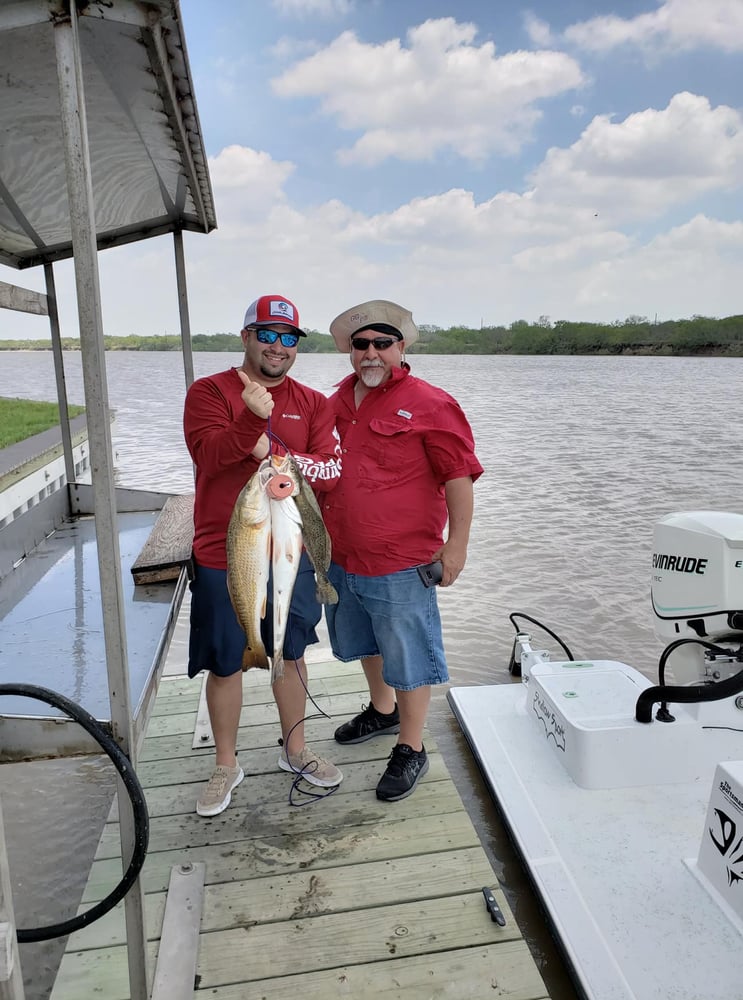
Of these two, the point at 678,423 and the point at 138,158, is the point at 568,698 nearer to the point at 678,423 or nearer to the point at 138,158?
the point at 138,158

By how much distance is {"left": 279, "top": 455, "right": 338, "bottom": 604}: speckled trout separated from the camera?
197 centimetres

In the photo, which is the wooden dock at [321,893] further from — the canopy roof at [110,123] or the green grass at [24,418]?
the green grass at [24,418]

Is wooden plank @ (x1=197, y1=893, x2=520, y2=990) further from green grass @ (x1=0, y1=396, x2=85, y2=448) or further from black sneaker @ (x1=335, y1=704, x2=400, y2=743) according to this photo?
green grass @ (x1=0, y1=396, x2=85, y2=448)

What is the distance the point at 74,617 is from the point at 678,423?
20.8 meters

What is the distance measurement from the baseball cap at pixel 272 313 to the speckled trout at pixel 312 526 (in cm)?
54

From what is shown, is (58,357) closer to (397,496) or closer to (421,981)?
(397,496)

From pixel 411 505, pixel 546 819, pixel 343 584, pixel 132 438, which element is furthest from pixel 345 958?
pixel 132 438

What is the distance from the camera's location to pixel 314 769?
3.05 metres

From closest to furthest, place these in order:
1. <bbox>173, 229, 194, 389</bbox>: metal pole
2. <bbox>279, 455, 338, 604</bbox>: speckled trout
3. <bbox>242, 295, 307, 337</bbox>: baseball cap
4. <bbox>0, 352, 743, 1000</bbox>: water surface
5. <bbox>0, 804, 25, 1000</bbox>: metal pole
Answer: <bbox>0, 804, 25, 1000</bbox>: metal pole, <bbox>279, 455, 338, 604</bbox>: speckled trout, <bbox>242, 295, 307, 337</bbox>: baseball cap, <bbox>173, 229, 194, 389</bbox>: metal pole, <bbox>0, 352, 743, 1000</bbox>: water surface

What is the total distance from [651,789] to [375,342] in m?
2.39

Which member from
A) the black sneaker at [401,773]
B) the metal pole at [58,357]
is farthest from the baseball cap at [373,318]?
the metal pole at [58,357]

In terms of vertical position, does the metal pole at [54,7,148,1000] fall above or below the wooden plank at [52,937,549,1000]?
above

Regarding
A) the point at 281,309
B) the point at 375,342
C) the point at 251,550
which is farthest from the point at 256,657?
the point at 375,342

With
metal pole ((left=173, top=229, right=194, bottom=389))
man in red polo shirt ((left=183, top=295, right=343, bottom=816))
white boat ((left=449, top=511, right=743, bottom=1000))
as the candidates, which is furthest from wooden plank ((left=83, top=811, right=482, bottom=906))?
metal pole ((left=173, top=229, right=194, bottom=389))
